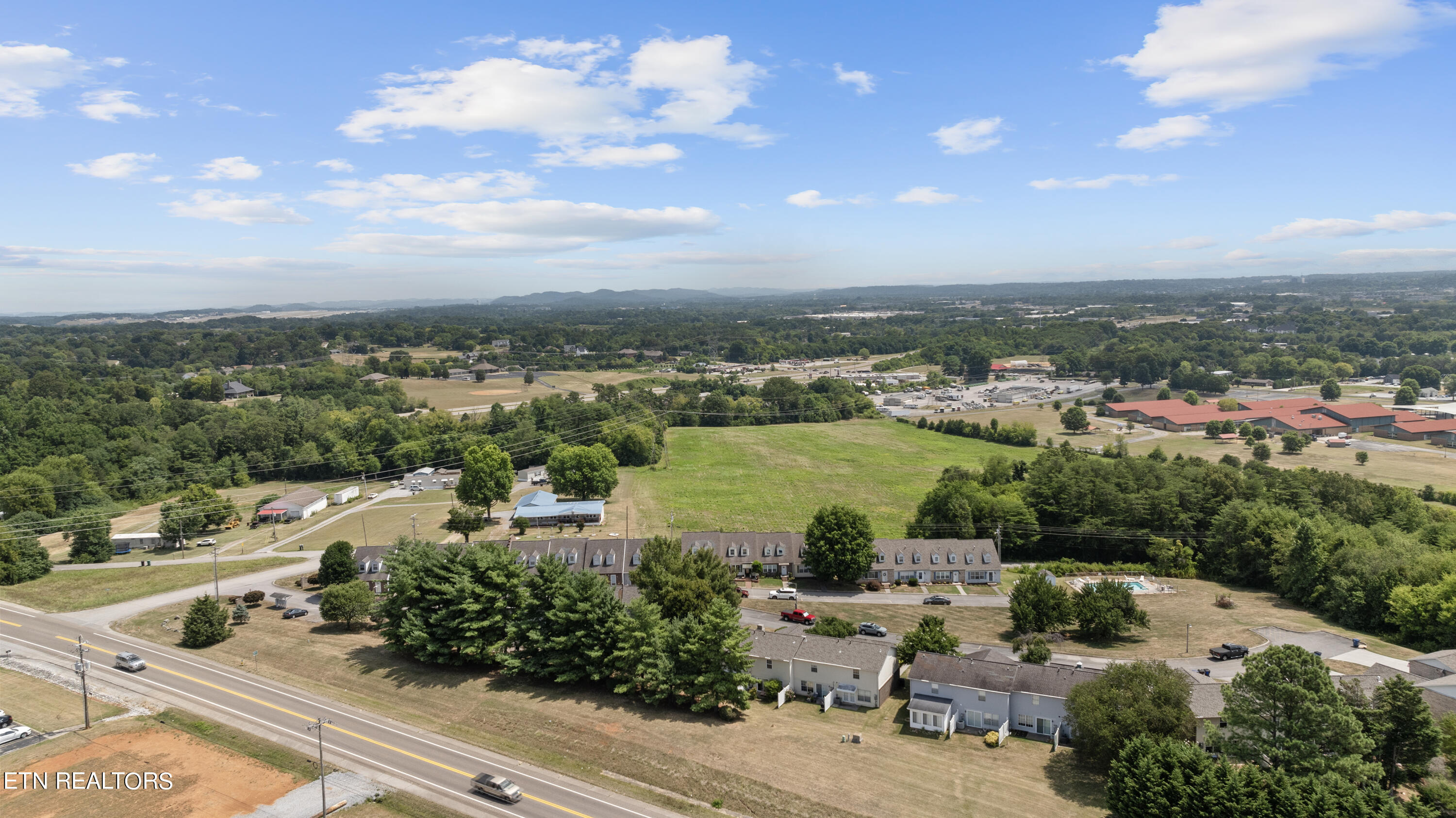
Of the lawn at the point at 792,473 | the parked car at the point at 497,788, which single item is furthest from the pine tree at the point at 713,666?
the lawn at the point at 792,473

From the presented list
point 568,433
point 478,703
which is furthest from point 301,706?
point 568,433

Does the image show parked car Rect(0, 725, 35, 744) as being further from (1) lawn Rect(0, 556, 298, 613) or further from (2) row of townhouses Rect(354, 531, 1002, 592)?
(2) row of townhouses Rect(354, 531, 1002, 592)

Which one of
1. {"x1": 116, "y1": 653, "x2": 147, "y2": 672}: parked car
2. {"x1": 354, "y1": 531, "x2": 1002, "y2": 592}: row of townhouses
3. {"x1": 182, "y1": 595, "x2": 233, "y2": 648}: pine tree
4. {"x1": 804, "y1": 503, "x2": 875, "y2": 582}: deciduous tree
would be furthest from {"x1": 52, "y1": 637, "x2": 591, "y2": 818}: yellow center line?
{"x1": 804, "y1": 503, "x2": 875, "y2": 582}: deciduous tree

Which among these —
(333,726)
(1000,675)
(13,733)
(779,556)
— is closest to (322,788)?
(333,726)

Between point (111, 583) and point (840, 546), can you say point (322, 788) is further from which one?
point (111, 583)

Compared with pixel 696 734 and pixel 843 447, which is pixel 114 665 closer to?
pixel 696 734

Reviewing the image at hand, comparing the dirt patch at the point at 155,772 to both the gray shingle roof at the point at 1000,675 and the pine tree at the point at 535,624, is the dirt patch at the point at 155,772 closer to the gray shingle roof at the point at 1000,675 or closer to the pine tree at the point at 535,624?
the pine tree at the point at 535,624

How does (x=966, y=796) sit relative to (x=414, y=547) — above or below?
below
